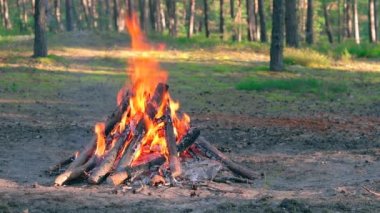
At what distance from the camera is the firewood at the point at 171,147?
10.2 metres

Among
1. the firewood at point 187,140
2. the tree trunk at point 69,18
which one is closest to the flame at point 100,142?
the firewood at point 187,140

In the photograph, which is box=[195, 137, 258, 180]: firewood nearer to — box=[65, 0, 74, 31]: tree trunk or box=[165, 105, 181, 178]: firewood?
box=[165, 105, 181, 178]: firewood

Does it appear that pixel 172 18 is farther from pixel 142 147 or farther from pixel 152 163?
pixel 152 163

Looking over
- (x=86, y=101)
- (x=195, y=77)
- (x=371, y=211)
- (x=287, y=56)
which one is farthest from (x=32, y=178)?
(x=287, y=56)

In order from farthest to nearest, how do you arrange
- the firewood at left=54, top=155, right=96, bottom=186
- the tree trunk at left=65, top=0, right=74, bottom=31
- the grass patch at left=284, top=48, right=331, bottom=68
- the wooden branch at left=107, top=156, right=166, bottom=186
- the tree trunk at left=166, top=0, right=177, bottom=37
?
the tree trunk at left=65, top=0, right=74, bottom=31
the tree trunk at left=166, top=0, right=177, bottom=37
the grass patch at left=284, top=48, right=331, bottom=68
the firewood at left=54, top=155, right=96, bottom=186
the wooden branch at left=107, top=156, right=166, bottom=186

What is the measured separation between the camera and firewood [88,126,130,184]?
10070 mm

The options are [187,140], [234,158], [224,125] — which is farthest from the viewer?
[224,125]

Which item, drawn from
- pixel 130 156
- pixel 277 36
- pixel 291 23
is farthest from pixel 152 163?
pixel 291 23

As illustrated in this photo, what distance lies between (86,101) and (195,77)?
6.96m

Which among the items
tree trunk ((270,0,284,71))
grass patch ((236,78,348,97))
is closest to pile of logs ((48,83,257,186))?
grass patch ((236,78,348,97))

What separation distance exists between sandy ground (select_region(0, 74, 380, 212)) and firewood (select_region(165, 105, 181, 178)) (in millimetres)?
455

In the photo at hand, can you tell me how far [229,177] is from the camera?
34.8 feet

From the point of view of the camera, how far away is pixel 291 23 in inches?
1356

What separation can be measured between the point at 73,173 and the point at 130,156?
0.80m
